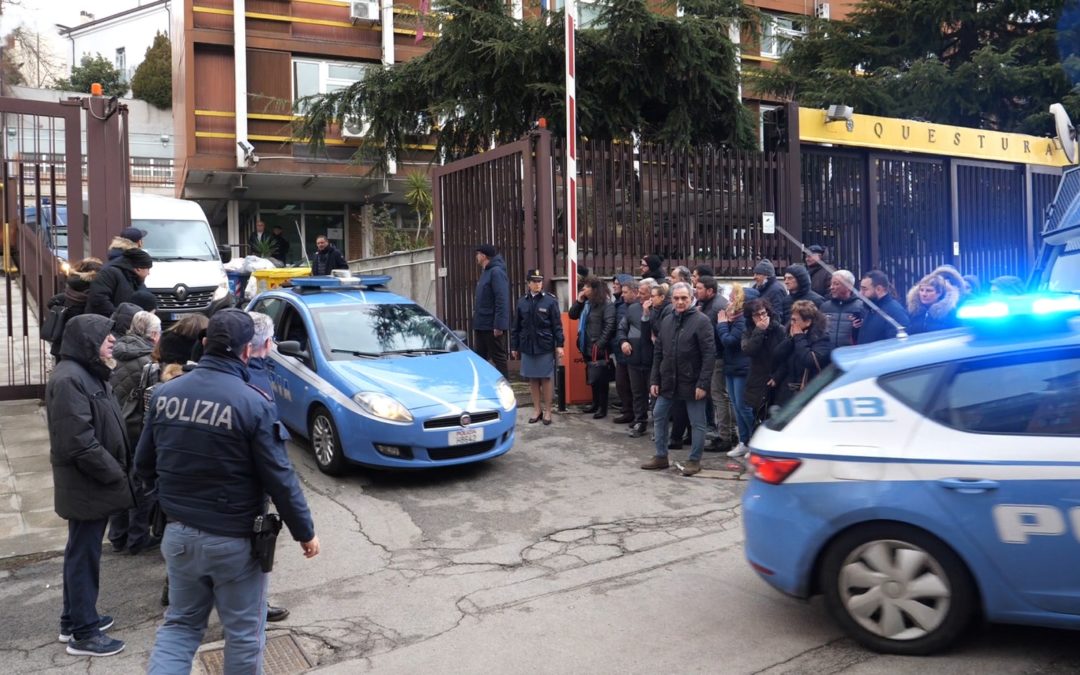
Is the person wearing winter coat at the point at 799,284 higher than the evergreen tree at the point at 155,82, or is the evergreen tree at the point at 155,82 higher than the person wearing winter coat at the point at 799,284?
the evergreen tree at the point at 155,82

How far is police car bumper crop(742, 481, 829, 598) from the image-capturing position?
177 inches

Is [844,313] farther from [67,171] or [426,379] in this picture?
[67,171]

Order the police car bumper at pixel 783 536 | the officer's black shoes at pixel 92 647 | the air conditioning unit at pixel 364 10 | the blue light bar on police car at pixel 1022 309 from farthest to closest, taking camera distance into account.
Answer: the air conditioning unit at pixel 364 10, the officer's black shoes at pixel 92 647, the police car bumper at pixel 783 536, the blue light bar on police car at pixel 1022 309

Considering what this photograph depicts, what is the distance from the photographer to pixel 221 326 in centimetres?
395

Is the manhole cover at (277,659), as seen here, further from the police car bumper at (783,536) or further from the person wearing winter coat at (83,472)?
the police car bumper at (783,536)

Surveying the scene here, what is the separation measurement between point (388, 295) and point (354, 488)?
2701 mm

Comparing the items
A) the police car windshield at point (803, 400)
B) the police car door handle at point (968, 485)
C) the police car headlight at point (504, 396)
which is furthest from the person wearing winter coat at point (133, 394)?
the police car door handle at point (968, 485)

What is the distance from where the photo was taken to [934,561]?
4246 millimetres

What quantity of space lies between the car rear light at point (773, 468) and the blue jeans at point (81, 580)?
11.8 feet

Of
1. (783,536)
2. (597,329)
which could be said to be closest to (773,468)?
(783,536)

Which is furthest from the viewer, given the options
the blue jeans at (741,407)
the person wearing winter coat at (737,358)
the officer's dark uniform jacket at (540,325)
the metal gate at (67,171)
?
the officer's dark uniform jacket at (540,325)

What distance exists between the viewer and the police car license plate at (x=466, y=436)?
26.2 ft

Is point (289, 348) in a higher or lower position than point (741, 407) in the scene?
higher

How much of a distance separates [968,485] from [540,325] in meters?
6.60
